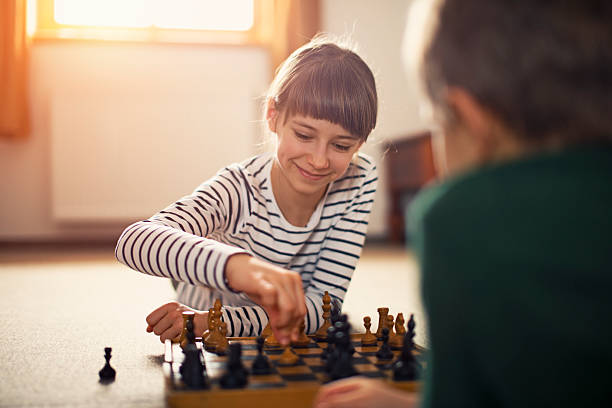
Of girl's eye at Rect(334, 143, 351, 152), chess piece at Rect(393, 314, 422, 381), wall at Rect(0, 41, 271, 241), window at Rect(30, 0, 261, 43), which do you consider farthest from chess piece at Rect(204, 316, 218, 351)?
window at Rect(30, 0, 261, 43)

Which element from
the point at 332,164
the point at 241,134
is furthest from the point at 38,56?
the point at 332,164

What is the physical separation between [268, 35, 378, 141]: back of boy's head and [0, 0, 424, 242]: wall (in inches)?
102

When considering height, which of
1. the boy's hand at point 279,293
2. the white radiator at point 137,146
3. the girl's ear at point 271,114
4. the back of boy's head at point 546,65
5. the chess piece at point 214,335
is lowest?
the chess piece at point 214,335

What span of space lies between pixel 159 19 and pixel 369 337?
3547 millimetres

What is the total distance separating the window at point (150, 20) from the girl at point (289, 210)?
291 centimetres

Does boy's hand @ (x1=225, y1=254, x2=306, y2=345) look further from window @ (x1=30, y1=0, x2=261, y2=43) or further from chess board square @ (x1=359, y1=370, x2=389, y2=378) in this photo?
window @ (x1=30, y1=0, x2=261, y2=43)

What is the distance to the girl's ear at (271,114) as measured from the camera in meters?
1.42

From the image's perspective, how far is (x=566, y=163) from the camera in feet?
1.63

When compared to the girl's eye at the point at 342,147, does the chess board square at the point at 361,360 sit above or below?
below

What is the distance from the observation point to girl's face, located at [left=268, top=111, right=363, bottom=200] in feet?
4.30

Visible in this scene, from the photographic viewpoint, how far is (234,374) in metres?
0.83

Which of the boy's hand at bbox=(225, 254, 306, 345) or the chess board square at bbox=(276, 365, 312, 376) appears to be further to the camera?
the chess board square at bbox=(276, 365, 312, 376)

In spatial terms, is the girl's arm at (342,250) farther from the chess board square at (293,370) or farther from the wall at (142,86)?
the wall at (142,86)

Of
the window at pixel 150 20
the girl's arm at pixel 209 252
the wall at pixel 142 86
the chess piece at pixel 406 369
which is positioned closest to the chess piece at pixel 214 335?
the girl's arm at pixel 209 252
